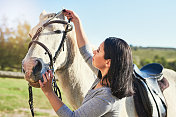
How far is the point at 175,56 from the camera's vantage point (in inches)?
2318

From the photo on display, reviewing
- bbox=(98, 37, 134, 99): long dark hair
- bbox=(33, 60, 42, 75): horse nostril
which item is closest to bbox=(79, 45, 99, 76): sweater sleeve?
bbox=(33, 60, 42, 75): horse nostril

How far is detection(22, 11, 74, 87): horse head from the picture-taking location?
1.42 meters

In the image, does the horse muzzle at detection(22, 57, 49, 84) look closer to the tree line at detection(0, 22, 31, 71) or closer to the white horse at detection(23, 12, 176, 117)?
the white horse at detection(23, 12, 176, 117)

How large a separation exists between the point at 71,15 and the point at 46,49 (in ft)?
1.37

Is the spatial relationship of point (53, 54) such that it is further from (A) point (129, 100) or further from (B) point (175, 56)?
(B) point (175, 56)

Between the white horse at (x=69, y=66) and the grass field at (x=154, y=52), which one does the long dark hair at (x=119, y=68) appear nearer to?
the white horse at (x=69, y=66)

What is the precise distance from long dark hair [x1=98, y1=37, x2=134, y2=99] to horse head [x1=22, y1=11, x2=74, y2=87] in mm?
646

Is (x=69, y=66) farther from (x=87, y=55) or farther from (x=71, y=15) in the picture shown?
(x=71, y=15)

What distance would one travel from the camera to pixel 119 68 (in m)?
A: 1.00

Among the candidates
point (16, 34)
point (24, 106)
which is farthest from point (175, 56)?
point (24, 106)

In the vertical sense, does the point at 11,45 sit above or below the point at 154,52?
above

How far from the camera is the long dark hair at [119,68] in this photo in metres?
1.00

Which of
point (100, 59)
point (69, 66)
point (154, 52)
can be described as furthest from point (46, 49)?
point (154, 52)

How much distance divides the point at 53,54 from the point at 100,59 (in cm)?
65
